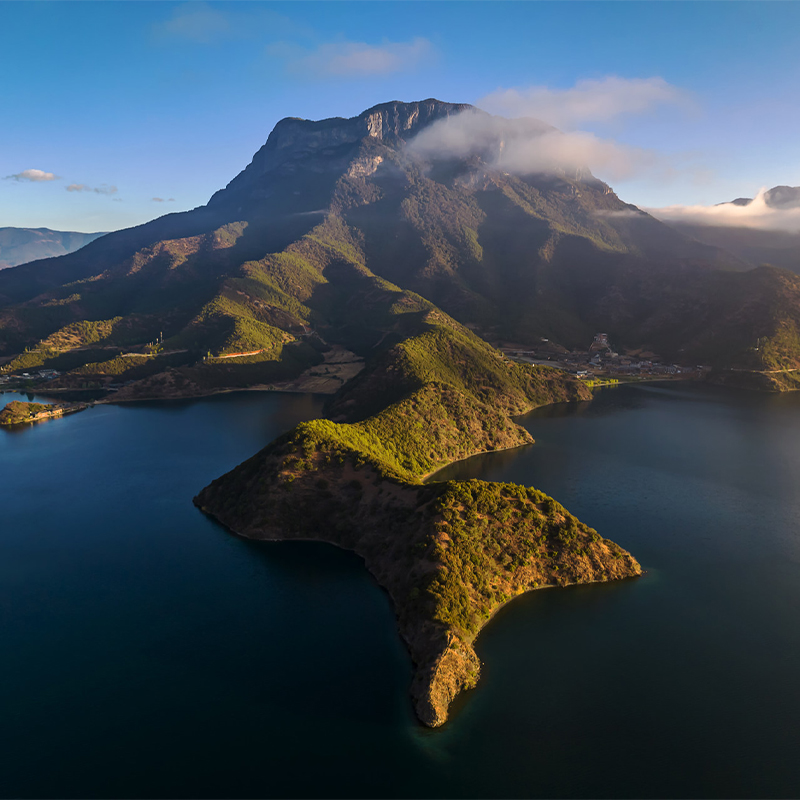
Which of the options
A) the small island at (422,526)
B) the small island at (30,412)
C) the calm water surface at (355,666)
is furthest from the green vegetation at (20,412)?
the small island at (422,526)

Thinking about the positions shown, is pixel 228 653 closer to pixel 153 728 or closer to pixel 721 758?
pixel 153 728

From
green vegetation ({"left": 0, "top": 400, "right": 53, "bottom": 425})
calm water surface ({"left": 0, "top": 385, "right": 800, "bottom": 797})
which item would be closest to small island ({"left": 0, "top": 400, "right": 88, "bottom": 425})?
green vegetation ({"left": 0, "top": 400, "right": 53, "bottom": 425})

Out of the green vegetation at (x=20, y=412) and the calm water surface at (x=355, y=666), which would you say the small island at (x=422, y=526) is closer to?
the calm water surface at (x=355, y=666)

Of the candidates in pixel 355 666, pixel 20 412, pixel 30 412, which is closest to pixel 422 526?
pixel 355 666

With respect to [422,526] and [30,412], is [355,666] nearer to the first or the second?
[422,526]

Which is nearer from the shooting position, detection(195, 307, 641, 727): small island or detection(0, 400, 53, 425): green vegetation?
detection(195, 307, 641, 727): small island

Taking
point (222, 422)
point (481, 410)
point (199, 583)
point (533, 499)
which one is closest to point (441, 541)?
point (533, 499)

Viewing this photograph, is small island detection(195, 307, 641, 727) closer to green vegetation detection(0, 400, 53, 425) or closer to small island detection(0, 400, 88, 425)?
green vegetation detection(0, 400, 53, 425)
